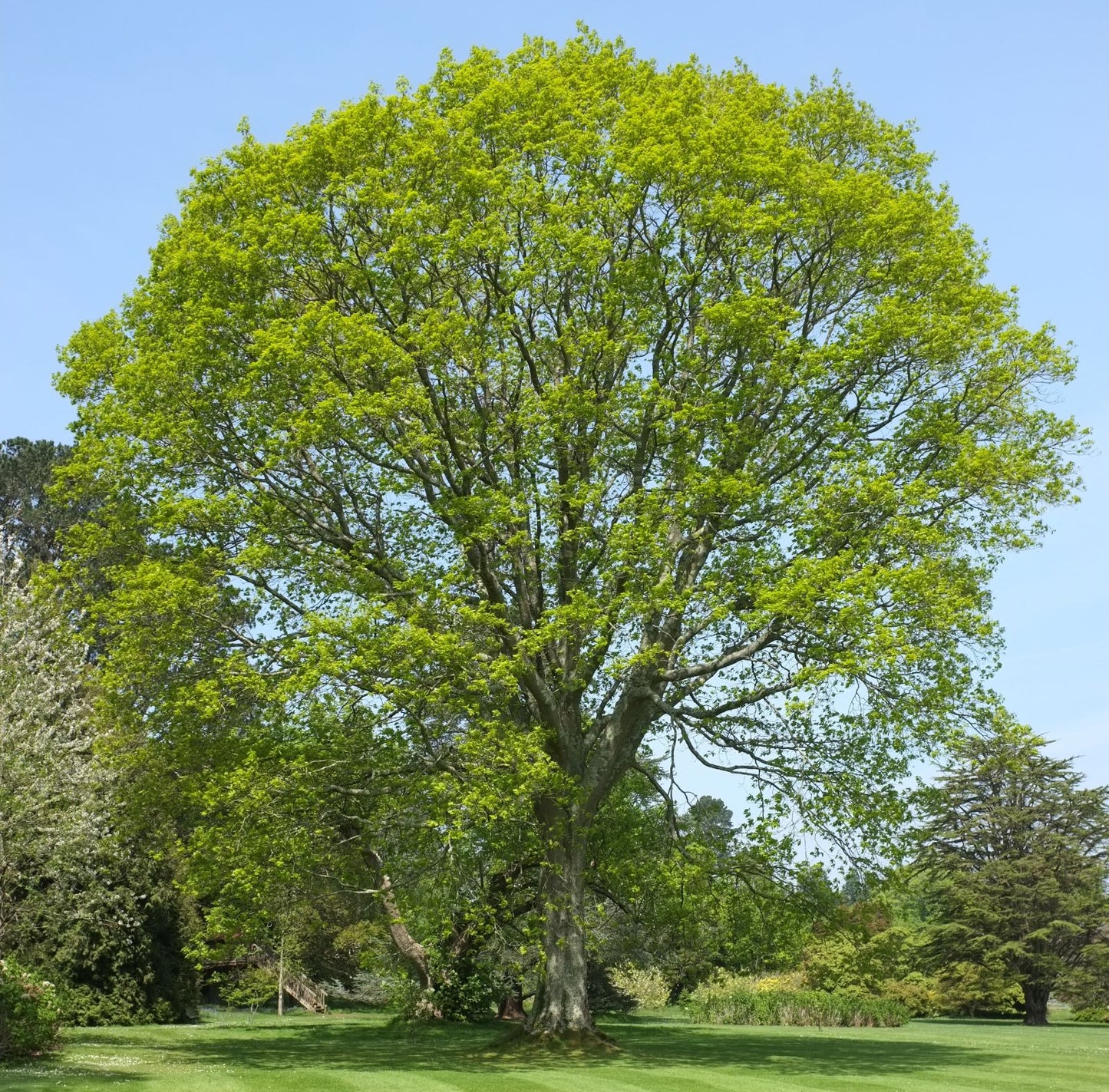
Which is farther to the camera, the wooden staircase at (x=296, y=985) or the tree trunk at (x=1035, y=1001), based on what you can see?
the wooden staircase at (x=296, y=985)

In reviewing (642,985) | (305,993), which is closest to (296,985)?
(305,993)

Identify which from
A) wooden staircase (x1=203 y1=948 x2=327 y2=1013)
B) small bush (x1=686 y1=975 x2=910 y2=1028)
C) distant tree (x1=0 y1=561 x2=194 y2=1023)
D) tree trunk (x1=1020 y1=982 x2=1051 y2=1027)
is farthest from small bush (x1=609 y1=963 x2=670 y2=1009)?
distant tree (x1=0 y1=561 x2=194 y2=1023)

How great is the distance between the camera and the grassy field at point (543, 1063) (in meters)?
15.8

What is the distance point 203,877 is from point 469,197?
521 inches

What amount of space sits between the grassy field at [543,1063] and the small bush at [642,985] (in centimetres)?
984

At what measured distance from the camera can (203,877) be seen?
20.5 meters

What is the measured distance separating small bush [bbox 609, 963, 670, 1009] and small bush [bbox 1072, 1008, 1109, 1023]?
688 inches

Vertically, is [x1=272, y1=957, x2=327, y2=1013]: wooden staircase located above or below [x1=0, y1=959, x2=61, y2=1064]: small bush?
below

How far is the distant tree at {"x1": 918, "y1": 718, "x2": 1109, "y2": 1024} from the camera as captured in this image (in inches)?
1751

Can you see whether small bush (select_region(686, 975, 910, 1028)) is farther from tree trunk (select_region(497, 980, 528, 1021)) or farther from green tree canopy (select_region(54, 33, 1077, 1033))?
green tree canopy (select_region(54, 33, 1077, 1033))

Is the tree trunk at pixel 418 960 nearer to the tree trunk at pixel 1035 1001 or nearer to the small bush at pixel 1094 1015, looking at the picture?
the tree trunk at pixel 1035 1001

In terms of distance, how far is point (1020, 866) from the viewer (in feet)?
152

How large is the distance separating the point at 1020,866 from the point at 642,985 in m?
16.4

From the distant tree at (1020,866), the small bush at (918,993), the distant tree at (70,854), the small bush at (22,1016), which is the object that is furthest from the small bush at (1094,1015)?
the small bush at (22,1016)
